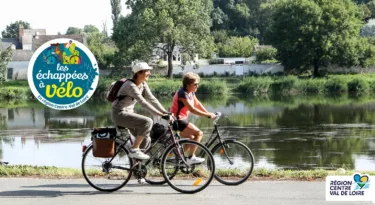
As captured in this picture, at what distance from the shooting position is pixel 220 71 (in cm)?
7388

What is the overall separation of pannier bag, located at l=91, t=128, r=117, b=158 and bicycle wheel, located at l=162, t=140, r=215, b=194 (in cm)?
80

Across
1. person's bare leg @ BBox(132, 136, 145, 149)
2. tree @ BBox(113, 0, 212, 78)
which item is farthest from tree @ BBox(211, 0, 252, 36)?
person's bare leg @ BBox(132, 136, 145, 149)

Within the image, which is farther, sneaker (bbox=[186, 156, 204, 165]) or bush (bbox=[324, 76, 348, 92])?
bush (bbox=[324, 76, 348, 92])

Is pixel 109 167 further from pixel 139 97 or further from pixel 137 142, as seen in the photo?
pixel 139 97

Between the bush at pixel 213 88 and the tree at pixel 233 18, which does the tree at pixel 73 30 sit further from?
the bush at pixel 213 88

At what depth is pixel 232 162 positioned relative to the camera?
9.77m

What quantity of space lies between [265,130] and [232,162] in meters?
21.0

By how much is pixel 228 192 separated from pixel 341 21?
2325 inches

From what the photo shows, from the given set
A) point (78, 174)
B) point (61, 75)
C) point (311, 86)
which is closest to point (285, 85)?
point (311, 86)

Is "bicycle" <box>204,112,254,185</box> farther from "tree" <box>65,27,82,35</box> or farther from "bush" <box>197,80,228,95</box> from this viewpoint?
"tree" <box>65,27,82,35</box>

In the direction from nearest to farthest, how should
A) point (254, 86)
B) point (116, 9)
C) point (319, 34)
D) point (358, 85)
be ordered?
point (254, 86) < point (358, 85) < point (319, 34) < point (116, 9)

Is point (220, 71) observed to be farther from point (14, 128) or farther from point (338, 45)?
point (14, 128)

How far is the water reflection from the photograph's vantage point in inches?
821

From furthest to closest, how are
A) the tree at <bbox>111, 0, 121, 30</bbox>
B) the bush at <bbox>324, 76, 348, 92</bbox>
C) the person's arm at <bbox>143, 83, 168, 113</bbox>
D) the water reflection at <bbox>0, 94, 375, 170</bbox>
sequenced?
the tree at <bbox>111, 0, 121, 30</bbox> → the bush at <bbox>324, 76, 348, 92</bbox> → the water reflection at <bbox>0, 94, 375, 170</bbox> → the person's arm at <bbox>143, 83, 168, 113</bbox>
